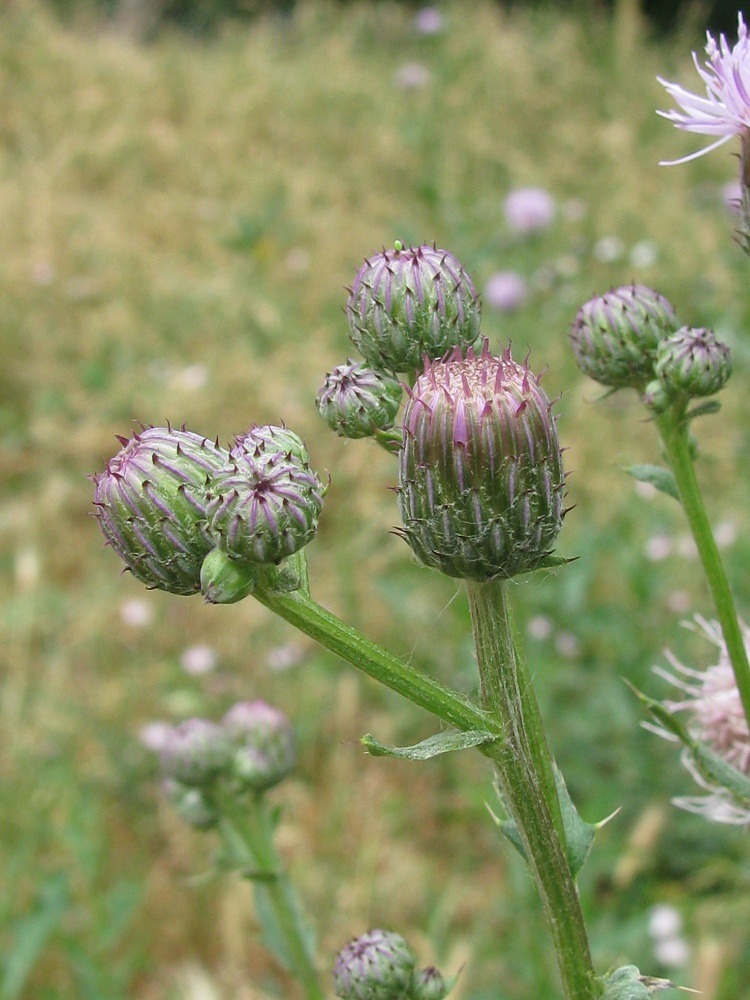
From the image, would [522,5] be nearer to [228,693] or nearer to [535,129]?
[535,129]

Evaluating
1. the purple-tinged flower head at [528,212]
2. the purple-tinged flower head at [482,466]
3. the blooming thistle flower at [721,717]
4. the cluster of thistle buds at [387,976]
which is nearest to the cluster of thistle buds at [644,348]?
the blooming thistle flower at [721,717]

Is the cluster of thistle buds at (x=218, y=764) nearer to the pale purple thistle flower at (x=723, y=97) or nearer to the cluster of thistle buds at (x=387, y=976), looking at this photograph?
the cluster of thistle buds at (x=387, y=976)

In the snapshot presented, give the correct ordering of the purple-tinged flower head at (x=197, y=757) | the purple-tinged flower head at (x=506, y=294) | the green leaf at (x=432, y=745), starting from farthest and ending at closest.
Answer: the purple-tinged flower head at (x=506, y=294) → the purple-tinged flower head at (x=197, y=757) → the green leaf at (x=432, y=745)

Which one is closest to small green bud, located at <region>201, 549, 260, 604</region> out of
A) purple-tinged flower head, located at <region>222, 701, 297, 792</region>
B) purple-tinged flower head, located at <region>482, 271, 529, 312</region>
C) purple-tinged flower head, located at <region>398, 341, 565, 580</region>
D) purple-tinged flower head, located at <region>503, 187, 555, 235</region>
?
purple-tinged flower head, located at <region>398, 341, 565, 580</region>

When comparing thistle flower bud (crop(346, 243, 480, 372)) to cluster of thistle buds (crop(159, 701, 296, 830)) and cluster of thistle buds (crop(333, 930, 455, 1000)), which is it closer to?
cluster of thistle buds (crop(333, 930, 455, 1000))

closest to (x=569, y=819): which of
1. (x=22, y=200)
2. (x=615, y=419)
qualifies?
(x=615, y=419)
